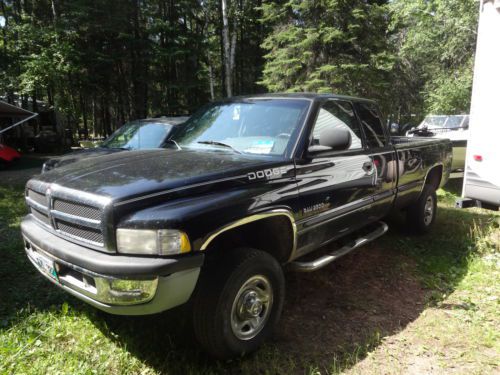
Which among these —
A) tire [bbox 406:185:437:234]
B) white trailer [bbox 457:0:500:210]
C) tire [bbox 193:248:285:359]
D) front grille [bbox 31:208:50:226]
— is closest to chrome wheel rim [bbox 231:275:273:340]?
tire [bbox 193:248:285:359]

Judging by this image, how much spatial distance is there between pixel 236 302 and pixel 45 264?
1.35 meters

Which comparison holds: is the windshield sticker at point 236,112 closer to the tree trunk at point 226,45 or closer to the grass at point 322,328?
the grass at point 322,328

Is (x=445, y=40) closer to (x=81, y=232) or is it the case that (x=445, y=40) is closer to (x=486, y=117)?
(x=486, y=117)

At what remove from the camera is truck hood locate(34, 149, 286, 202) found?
235 cm


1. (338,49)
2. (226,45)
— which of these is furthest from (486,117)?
(226,45)

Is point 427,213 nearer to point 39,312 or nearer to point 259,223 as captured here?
point 259,223

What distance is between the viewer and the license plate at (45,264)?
2535 mm

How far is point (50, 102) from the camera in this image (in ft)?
75.5

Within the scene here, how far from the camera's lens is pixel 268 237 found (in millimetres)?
2924

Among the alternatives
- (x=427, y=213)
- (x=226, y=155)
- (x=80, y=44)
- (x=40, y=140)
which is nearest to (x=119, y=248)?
(x=226, y=155)

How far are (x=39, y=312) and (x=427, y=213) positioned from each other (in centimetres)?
503

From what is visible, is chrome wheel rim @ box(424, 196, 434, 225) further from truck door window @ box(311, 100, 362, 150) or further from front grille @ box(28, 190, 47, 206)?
front grille @ box(28, 190, 47, 206)

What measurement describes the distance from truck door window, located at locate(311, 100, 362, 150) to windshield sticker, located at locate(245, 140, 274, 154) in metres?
0.37

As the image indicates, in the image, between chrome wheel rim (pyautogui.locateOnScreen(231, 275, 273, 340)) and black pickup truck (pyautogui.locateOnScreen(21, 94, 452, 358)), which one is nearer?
black pickup truck (pyautogui.locateOnScreen(21, 94, 452, 358))
